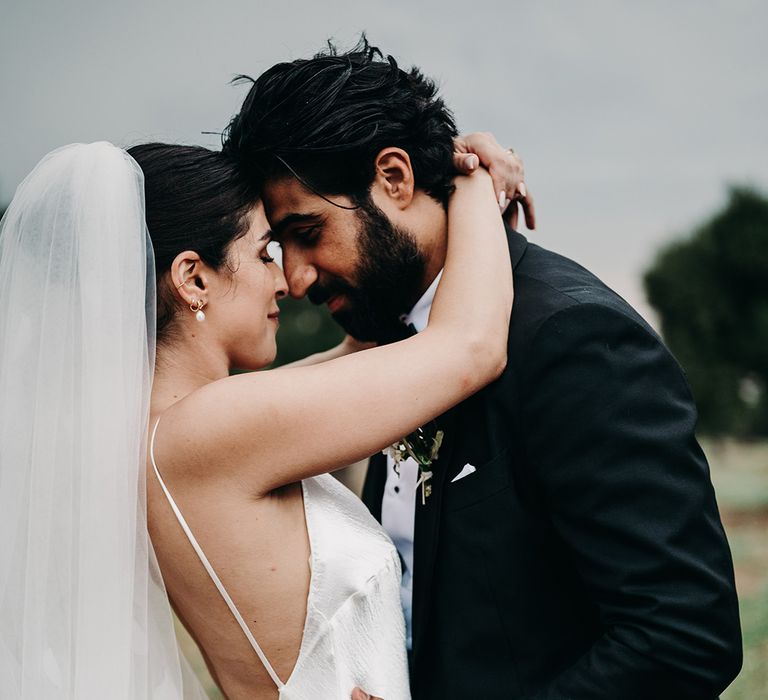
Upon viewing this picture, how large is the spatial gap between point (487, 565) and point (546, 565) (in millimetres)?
186

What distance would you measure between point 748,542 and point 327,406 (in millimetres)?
12010

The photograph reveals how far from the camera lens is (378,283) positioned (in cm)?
304

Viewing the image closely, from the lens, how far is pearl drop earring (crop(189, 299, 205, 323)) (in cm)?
266

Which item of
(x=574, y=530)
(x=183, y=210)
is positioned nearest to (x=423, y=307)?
(x=183, y=210)

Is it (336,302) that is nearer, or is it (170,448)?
(170,448)

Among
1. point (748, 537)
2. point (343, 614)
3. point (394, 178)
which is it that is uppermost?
point (394, 178)

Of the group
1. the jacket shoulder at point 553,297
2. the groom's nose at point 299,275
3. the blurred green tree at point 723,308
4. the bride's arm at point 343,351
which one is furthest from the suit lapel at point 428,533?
the blurred green tree at point 723,308

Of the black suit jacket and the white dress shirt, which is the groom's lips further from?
the black suit jacket

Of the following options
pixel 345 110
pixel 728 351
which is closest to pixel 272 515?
pixel 345 110

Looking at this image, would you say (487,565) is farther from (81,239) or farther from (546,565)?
(81,239)

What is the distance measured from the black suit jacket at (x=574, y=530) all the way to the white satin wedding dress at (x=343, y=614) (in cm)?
10

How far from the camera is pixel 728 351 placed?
23094 mm

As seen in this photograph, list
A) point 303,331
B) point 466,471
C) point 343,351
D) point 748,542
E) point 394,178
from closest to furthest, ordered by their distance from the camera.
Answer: point 466,471, point 394,178, point 343,351, point 748,542, point 303,331

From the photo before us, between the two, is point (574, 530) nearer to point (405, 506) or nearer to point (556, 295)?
point (556, 295)
